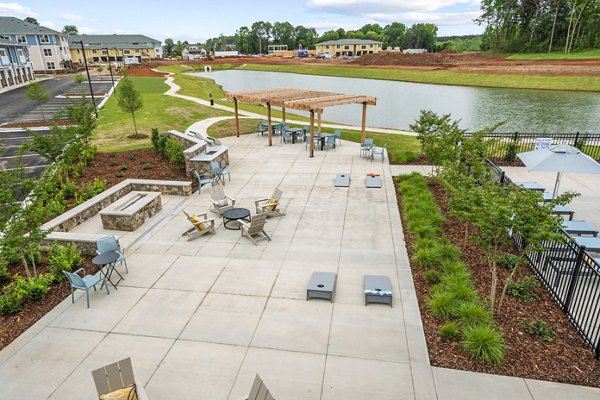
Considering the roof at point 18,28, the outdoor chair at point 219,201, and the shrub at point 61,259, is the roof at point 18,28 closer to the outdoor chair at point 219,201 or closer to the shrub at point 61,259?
the outdoor chair at point 219,201

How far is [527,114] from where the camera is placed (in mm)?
38000

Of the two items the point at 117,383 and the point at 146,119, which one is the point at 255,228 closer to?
the point at 117,383

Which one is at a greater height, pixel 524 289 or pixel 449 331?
pixel 449 331

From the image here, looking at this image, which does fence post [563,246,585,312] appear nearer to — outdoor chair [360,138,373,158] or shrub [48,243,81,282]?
shrub [48,243,81,282]

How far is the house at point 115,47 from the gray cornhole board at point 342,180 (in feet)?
365

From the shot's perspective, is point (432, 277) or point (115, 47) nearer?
point (432, 277)

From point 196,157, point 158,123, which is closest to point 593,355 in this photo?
point 196,157

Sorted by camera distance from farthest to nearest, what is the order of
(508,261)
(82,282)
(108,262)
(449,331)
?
(508,261), (108,262), (82,282), (449,331)

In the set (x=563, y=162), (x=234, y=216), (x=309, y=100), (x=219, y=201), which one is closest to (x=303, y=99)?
(x=309, y=100)

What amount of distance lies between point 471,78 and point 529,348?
67.1 metres

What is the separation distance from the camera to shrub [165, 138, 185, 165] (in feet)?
56.3

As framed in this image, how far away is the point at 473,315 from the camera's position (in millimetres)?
7133

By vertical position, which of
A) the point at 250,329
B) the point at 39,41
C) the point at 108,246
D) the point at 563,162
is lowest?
the point at 250,329

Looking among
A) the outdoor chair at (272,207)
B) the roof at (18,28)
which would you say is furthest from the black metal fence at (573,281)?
the roof at (18,28)
